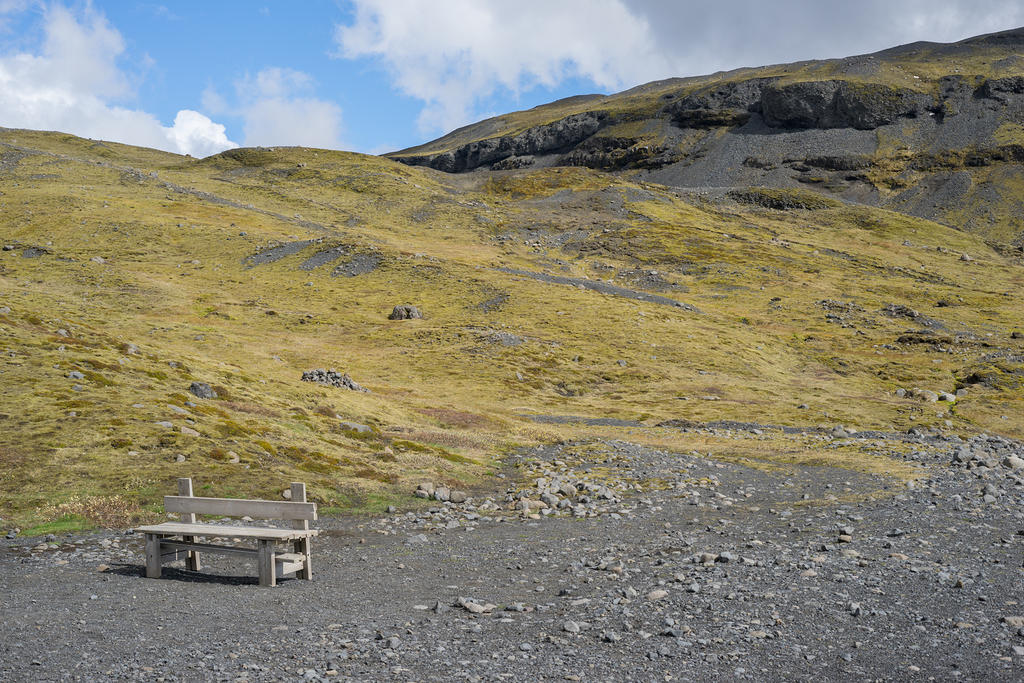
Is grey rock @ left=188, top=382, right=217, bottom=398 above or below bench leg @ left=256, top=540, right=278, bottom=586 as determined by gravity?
above

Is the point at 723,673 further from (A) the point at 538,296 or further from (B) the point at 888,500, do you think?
(A) the point at 538,296

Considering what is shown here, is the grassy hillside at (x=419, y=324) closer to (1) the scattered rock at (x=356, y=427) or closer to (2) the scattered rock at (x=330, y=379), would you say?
(1) the scattered rock at (x=356, y=427)

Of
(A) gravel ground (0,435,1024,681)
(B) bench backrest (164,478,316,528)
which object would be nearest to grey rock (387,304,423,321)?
(A) gravel ground (0,435,1024,681)

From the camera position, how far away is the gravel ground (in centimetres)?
1182

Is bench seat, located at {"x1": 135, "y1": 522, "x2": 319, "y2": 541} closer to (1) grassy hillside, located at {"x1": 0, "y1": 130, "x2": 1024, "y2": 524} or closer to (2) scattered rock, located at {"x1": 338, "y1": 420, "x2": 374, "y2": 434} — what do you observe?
(1) grassy hillside, located at {"x1": 0, "y1": 130, "x2": 1024, "y2": 524}

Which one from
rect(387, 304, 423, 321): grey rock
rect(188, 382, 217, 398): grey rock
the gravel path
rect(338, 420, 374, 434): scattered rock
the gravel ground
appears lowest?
the gravel ground

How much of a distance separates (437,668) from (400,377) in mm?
56016

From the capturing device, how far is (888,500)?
82.7 ft

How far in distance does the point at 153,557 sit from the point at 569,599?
30.5 ft

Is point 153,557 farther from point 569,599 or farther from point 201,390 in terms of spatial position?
point 201,390

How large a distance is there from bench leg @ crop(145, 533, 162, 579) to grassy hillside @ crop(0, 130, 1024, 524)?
18.0ft

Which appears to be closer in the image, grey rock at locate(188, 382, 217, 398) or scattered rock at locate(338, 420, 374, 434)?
scattered rock at locate(338, 420, 374, 434)

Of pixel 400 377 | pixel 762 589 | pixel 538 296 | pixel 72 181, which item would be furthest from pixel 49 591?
pixel 72 181

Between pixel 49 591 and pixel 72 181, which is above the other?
pixel 72 181
